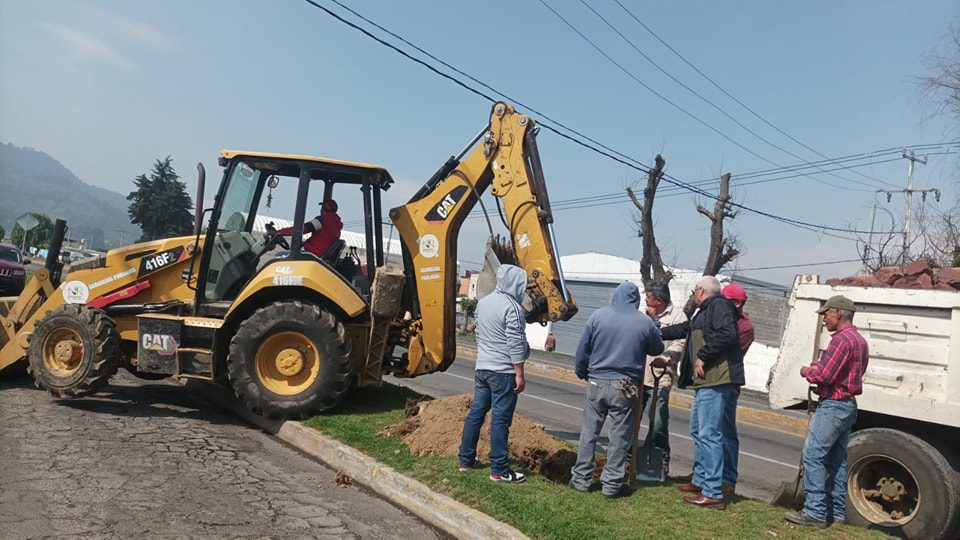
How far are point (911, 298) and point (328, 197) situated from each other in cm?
614

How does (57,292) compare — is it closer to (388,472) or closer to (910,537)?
(388,472)

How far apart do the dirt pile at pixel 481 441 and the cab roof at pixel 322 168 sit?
2.92m

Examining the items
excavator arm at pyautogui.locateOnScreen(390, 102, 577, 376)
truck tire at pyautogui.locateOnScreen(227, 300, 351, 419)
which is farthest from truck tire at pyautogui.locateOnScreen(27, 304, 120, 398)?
excavator arm at pyautogui.locateOnScreen(390, 102, 577, 376)

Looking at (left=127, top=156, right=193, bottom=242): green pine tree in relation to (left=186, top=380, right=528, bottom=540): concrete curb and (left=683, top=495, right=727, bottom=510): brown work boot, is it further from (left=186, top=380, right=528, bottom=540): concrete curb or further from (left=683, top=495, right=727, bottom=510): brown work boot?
(left=683, top=495, right=727, bottom=510): brown work boot

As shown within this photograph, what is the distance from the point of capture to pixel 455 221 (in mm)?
7859

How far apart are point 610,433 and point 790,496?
5.36ft

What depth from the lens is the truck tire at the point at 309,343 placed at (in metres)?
7.32

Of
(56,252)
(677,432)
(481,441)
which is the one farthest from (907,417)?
(56,252)

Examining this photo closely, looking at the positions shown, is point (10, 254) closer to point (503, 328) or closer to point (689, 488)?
point (503, 328)

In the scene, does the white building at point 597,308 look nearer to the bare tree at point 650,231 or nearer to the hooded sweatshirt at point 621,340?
the bare tree at point 650,231

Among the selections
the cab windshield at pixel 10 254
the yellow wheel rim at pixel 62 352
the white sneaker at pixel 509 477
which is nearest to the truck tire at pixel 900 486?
the white sneaker at pixel 509 477

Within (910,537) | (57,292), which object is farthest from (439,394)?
(910,537)

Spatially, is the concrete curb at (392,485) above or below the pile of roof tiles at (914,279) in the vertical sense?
below

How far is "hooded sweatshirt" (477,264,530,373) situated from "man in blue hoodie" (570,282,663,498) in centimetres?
51
